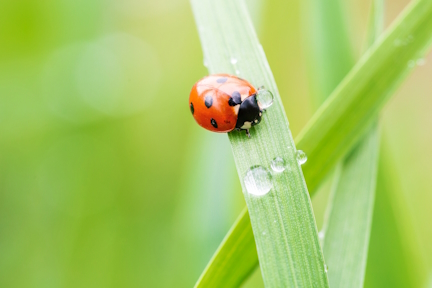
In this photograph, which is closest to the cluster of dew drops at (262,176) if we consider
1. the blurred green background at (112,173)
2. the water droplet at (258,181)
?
the water droplet at (258,181)

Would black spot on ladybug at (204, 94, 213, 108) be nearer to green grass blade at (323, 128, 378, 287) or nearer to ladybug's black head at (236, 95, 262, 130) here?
ladybug's black head at (236, 95, 262, 130)

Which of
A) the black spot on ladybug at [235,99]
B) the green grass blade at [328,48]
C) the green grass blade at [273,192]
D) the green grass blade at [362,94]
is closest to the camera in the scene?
the green grass blade at [273,192]

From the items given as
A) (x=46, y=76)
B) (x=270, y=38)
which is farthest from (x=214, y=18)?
(x=270, y=38)

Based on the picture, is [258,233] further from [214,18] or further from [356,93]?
[214,18]

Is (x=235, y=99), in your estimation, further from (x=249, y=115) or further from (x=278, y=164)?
(x=278, y=164)

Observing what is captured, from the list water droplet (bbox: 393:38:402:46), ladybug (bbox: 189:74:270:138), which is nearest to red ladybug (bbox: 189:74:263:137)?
ladybug (bbox: 189:74:270:138)

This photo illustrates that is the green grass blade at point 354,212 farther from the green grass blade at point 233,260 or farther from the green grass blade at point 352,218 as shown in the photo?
the green grass blade at point 233,260
